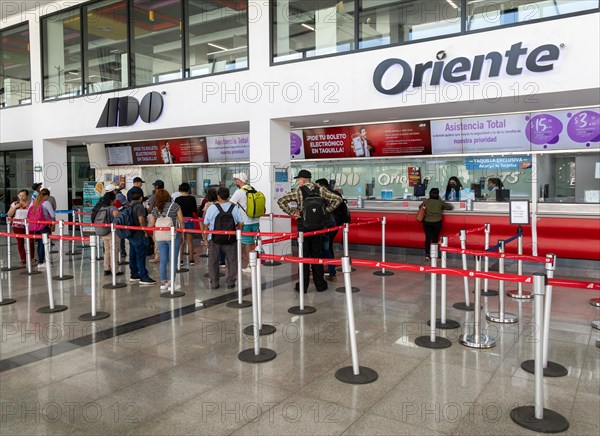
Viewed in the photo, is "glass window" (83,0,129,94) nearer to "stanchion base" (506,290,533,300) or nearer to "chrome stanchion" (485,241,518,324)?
"stanchion base" (506,290,533,300)

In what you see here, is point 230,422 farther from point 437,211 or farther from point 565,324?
point 437,211

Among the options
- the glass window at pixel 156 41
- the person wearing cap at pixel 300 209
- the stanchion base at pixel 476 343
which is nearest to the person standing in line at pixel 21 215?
the glass window at pixel 156 41

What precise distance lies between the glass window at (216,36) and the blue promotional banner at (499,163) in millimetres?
5670

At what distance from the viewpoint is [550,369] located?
4.07 metres

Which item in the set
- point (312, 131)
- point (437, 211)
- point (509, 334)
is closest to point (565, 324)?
point (509, 334)

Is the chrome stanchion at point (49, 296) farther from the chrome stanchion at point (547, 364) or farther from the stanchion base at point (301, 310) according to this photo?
the chrome stanchion at point (547, 364)

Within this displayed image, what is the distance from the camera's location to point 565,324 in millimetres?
5414

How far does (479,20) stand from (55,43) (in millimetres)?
11814

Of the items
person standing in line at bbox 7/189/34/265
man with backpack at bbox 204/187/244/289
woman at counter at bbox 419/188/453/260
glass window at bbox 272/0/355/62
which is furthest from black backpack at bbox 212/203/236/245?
person standing in line at bbox 7/189/34/265

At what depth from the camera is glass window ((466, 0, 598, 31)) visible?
23.7 ft

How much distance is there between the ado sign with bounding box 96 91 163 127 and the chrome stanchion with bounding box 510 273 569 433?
33.1 feet

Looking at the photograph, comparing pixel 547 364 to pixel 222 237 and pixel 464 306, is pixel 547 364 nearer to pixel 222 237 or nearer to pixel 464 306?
pixel 464 306

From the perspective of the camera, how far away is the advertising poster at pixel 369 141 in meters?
11.2

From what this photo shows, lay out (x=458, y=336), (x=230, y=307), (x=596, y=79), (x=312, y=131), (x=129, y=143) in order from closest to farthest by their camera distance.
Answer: (x=458, y=336) < (x=230, y=307) < (x=596, y=79) < (x=312, y=131) < (x=129, y=143)
